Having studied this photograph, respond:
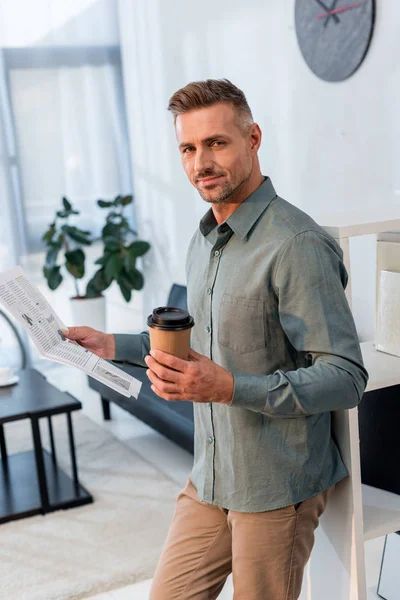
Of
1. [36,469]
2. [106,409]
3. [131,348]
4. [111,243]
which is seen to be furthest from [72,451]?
[111,243]

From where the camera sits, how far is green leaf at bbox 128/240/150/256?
18.8 ft

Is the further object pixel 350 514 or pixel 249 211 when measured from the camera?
pixel 350 514

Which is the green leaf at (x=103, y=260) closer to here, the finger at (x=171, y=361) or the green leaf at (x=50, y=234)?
the green leaf at (x=50, y=234)

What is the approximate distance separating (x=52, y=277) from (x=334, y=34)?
301 cm

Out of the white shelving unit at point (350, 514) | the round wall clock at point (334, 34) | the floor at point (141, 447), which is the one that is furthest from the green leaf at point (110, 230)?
the white shelving unit at point (350, 514)

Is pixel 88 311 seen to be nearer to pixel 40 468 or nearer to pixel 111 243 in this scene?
pixel 111 243

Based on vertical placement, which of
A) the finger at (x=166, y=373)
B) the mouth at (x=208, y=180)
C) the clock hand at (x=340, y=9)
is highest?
the clock hand at (x=340, y=9)

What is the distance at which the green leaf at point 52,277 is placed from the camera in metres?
5.65

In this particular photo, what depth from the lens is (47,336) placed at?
164 cm

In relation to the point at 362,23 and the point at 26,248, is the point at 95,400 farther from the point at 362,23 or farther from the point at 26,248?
the point at 362,23

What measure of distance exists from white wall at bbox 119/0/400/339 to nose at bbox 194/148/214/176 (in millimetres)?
581

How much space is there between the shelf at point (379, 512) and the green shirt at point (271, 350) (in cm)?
20

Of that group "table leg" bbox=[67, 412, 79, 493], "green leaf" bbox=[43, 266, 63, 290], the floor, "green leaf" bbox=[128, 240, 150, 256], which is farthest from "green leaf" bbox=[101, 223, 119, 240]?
"table leg" bbox=[67, 412, 79, 493]

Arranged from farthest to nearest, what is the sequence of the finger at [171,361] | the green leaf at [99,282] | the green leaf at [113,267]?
the green leaf at [99,282], the green leaf at [113,267], the finger at [171,361]
